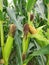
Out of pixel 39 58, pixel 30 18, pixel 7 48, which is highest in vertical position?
pixel 30 18

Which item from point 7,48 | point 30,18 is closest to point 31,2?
point 30,18

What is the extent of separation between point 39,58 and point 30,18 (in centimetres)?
24

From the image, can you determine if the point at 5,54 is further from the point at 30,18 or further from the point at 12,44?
the point at 30,18

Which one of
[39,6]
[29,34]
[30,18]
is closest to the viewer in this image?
[29,34]

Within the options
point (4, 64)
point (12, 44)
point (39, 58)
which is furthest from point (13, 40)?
point (39, 58)

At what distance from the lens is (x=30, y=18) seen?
1.11 m

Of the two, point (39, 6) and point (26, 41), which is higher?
point (39, 6)

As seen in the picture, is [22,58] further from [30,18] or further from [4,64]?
[30,18]

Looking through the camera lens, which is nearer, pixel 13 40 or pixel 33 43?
pixel 13 40

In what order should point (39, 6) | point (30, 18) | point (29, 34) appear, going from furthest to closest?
1. point (39, 6)
2. point (30, 18)
3. point (29, 34)

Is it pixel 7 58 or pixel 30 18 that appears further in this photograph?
pixel 30 18

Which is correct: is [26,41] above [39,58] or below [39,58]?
above

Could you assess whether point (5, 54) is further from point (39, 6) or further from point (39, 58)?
point (39, 6)

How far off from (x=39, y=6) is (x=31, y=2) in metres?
0.34
